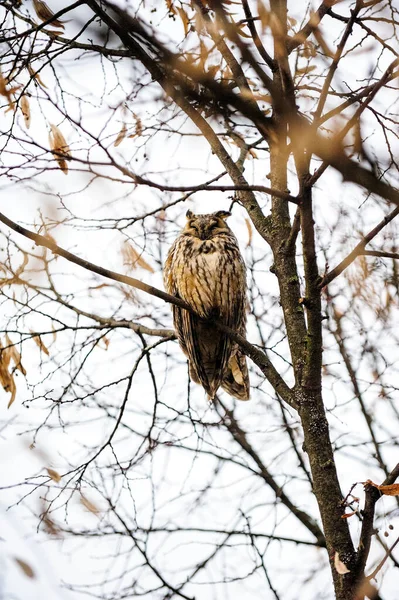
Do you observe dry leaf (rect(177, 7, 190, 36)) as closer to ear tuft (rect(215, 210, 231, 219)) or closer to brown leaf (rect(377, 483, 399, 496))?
ear tuft (rect(215, 210, 231, 219))

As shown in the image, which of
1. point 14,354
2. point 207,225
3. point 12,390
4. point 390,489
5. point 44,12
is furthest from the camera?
point 207,225

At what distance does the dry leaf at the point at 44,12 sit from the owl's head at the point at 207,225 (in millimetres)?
1507

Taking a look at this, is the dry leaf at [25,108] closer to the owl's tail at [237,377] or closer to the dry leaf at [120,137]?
the dry leaf at [120,137]

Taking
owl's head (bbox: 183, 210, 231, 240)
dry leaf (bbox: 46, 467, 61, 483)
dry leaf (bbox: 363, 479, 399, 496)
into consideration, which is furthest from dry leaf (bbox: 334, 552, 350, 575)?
owl's head (bbox: 183, 210, 231, 240)

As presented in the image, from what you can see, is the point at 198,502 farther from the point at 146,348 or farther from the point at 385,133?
the point at 385,133

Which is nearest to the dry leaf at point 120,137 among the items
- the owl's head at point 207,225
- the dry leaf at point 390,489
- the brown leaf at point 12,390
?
the owl's head at point 207,225

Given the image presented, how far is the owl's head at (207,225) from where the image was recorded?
4.38 metres

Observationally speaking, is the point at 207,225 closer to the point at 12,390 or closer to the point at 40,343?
the point at 40,343

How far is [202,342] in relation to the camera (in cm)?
416

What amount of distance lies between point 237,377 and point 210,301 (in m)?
0.59

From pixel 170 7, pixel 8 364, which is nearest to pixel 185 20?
pixel 170 7

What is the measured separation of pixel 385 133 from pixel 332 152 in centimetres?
245

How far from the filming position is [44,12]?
11.2 ft

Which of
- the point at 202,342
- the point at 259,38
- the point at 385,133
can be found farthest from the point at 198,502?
the point at 259,38
